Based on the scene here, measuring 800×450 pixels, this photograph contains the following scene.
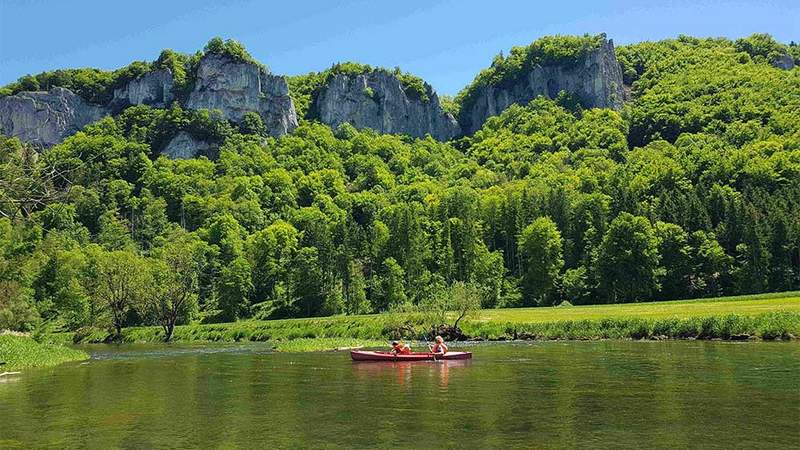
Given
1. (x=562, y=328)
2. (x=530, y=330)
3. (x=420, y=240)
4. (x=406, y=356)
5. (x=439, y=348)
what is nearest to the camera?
(x=406, y=356)

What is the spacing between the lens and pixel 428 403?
27859mm

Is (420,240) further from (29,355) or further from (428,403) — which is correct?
(428,403)

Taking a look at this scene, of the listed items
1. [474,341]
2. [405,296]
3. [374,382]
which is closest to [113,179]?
[405,296]

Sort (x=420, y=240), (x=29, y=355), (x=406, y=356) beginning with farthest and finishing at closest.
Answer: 1. (x=420, y=240)
2. (x=29, y=355)
3. (x=406, y=356)

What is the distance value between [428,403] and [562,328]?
39.3 metres

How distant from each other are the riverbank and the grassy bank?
56.2ft

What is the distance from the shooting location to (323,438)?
2100cm

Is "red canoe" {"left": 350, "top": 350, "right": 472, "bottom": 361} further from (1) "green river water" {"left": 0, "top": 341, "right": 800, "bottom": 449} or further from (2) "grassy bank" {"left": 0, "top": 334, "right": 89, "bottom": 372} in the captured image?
(2) "grassy bank" {"left": 0, "top": 334, "right": 89, "bottom": 372}

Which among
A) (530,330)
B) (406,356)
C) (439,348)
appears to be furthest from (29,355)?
(530,330)

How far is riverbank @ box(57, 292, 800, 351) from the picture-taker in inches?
2197

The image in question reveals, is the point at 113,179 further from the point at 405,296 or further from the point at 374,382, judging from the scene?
A: the point at 374,382

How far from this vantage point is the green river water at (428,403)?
20703 mm

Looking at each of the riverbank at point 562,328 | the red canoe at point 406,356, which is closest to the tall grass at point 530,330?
the riverbank at point 562,328

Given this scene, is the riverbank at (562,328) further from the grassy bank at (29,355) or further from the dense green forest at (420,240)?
the grassy bank at (29,355)
